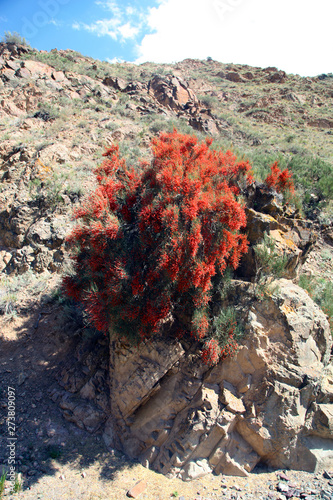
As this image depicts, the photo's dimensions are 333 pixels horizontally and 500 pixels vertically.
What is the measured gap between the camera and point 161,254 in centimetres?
525

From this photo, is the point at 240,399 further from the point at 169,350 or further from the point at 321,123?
the point at 321,123

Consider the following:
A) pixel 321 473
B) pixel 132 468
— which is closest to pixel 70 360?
pixel 132 468

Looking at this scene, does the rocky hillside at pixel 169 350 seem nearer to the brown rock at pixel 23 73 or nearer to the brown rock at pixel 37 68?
→ the brown rock at pixel 23 73

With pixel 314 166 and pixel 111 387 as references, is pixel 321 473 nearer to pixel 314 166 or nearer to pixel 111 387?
pixel 111 387

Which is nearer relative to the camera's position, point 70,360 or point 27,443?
point 27,443

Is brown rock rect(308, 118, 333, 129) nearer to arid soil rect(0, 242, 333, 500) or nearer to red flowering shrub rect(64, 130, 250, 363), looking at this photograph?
red flowering shrub rect(64, 130, 250, 363)

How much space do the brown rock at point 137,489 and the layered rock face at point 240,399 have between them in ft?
1.32

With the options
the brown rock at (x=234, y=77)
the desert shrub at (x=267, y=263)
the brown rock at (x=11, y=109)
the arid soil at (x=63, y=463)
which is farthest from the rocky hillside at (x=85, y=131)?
the brown rock at (x=234, y=77)

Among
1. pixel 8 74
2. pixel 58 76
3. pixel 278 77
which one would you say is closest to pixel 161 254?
pixel 8 74

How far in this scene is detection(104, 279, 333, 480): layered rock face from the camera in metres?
4.88

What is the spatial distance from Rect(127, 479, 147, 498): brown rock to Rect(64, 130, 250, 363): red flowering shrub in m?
2.40

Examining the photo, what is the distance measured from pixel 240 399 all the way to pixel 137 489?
2.36 m

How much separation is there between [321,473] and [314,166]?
11134mm

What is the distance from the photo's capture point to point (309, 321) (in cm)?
560
